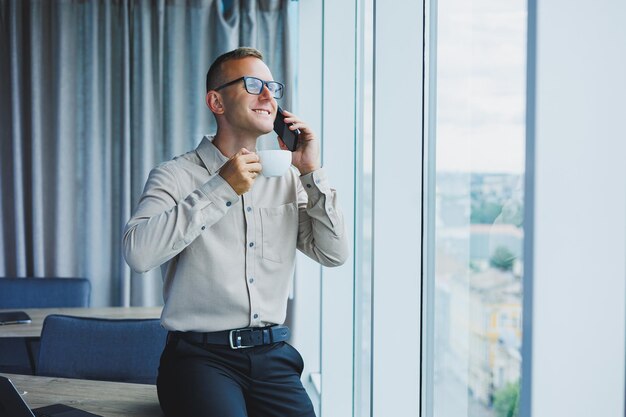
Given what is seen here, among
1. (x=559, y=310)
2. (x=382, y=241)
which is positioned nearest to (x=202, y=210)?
(x=382, y=241)

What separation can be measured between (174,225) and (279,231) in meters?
0.34

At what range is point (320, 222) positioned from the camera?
5.97 feet

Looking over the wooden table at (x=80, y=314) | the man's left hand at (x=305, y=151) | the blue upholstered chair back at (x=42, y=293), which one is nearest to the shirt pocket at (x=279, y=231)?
the man's left hand at (x=305, y=151)

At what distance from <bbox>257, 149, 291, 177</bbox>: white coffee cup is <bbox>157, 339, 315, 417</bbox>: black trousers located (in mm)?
452

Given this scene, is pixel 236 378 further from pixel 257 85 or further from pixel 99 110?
pixel 99 110

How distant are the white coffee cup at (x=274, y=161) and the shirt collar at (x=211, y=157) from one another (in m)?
0.23

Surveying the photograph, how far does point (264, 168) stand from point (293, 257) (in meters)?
0.32

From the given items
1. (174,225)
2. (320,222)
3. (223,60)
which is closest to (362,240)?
(320,222)

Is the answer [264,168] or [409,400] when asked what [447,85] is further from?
[409,400]

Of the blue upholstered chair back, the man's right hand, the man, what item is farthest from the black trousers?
the blue upholstered chair back

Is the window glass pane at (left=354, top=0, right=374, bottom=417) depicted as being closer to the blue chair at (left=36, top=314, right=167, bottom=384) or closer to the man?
the man

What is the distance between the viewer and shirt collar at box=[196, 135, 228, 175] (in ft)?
6.14

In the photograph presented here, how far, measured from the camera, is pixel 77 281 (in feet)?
11.3

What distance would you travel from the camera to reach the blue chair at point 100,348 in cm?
204
